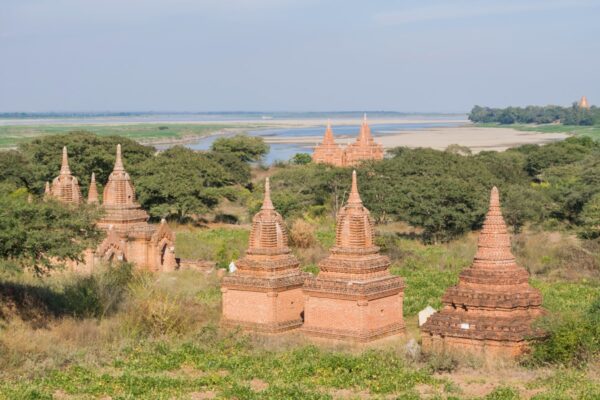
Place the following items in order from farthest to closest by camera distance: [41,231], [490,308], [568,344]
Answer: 1. [41,231]
2. [490,308]
3. [568,344]

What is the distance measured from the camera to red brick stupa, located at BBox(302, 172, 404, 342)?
79.5 ft

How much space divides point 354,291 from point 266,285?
2.41m

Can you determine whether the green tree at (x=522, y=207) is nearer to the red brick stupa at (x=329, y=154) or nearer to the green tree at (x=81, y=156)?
the green tree at (x=81, y=156)

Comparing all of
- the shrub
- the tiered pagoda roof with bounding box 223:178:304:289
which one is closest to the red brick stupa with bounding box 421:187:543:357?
the tiered pagoda roof with bounding box 223:178:304:289

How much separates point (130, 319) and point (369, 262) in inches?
226

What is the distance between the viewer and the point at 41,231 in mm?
23594

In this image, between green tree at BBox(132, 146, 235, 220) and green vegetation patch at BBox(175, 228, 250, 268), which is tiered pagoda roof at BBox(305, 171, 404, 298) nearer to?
green vegetation patch at BBox(175, 228, 250, 268)

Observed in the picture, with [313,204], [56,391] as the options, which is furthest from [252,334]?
[313,204]

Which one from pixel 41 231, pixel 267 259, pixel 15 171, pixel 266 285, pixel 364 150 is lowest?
pixel 364 150

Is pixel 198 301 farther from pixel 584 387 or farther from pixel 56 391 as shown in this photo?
pixel 584 387


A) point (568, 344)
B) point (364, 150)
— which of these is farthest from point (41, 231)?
point (364, 150)

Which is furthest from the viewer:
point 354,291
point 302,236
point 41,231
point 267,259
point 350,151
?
point 350,151

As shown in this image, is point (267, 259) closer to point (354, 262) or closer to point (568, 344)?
point (354, 262)

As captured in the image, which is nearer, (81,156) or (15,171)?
(15,171)
